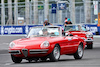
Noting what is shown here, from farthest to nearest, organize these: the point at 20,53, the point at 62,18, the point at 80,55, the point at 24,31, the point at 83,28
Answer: the point at 62,18 → the point at 24,31 → the point at 83,28 → the point at 80,55 → the point at 20,53

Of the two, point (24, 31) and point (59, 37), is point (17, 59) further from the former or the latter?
point (24, 31)

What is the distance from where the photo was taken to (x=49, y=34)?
1441cm

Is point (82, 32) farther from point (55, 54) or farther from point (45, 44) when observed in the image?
point (45, 44)

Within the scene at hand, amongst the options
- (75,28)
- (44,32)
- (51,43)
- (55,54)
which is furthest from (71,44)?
(75,28)

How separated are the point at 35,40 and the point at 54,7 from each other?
43.2 meters

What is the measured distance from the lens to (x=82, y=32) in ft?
74.1

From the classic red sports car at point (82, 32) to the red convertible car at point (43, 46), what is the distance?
7159 millimetres

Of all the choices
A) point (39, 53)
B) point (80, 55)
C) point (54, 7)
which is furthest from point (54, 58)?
point (54, 7)

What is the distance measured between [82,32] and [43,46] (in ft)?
32.3

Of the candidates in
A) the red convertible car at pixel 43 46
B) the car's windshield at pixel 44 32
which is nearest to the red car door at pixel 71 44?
the red convertible car at pixel 43 46

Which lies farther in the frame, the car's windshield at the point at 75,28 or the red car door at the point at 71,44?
the car's windshield at the point at 75,28

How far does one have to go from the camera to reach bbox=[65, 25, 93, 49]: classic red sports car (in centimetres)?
2225

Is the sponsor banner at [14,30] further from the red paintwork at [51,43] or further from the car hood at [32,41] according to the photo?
the car hood at [32,41]

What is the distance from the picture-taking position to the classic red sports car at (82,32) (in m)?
22.2
